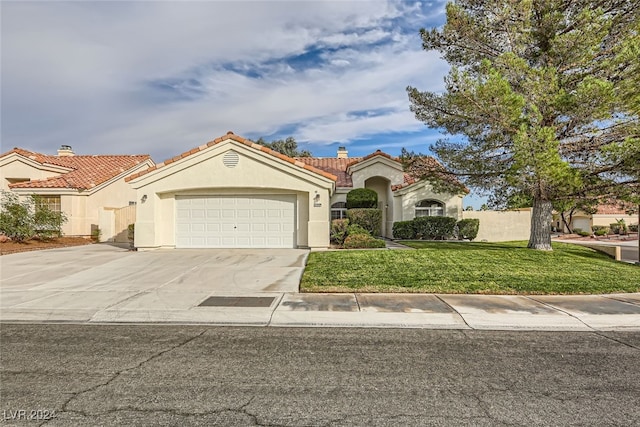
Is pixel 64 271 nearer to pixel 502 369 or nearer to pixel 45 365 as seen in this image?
pixel 45 365

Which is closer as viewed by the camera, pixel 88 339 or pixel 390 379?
pixel 390 379

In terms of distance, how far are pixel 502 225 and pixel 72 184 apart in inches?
997

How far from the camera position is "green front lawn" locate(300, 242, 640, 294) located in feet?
28.4

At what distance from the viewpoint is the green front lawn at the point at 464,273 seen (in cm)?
866

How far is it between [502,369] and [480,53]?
12304mm

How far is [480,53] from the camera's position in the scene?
13336mm

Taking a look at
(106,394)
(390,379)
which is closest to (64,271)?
(106,394)

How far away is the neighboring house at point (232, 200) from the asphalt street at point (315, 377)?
908cm

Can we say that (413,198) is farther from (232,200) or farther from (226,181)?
(226,181)

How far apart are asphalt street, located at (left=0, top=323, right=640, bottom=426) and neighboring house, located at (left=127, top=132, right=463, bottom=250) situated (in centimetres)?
908

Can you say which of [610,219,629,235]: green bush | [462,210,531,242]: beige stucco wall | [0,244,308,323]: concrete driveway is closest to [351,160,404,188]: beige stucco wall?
[462,210,531,242]: beige stucco wall

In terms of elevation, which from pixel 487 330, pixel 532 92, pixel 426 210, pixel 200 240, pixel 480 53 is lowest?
pixel 487 330

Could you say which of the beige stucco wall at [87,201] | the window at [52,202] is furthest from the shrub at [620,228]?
the window at [52,202]

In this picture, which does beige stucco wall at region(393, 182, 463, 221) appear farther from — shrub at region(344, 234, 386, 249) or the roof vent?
the roof vent
